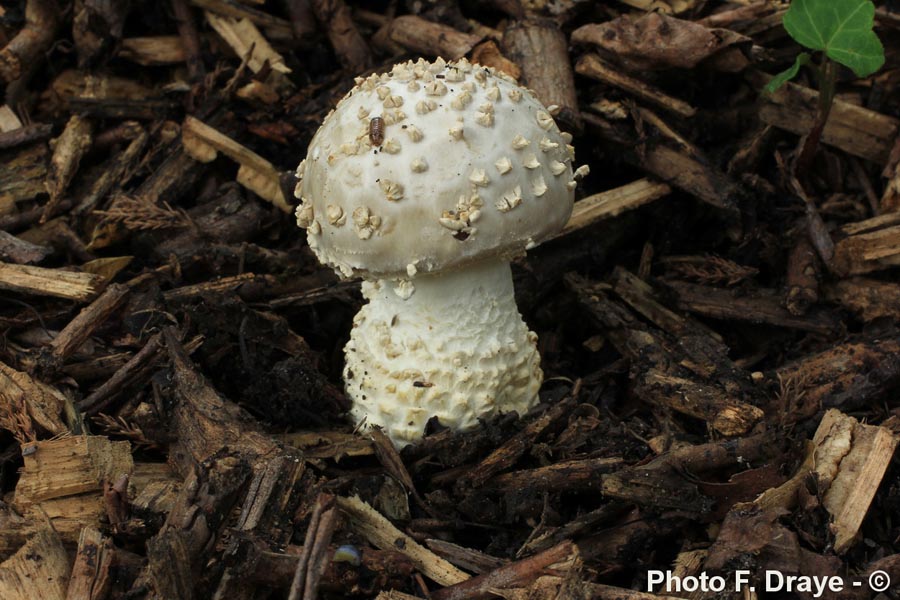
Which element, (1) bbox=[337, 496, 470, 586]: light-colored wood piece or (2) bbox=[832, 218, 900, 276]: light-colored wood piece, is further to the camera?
(2) bbox=[832, 218, 900, 276]: light-colored wood piece

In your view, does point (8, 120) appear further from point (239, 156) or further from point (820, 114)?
point (820, 114)

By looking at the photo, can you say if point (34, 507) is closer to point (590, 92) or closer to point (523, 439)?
point (523, 439)

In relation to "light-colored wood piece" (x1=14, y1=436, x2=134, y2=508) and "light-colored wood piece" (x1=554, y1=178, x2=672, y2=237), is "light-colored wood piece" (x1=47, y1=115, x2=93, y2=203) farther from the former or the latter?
"light-colored wood piece" (x1=554, y1=178, x2=672, y2=237)

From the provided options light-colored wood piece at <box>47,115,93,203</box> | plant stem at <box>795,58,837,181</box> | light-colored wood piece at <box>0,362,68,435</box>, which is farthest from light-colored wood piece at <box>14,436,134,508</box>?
plant stem at <box>795,58,837,181</box>

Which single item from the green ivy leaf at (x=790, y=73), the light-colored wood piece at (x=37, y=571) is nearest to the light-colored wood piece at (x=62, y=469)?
the light-colored wood piece at (x=37, y=571)

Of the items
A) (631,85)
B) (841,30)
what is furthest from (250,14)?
(841,30)

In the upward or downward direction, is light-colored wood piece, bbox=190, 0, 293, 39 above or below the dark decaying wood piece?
above

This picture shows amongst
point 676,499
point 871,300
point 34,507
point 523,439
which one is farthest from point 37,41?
point 871,300
